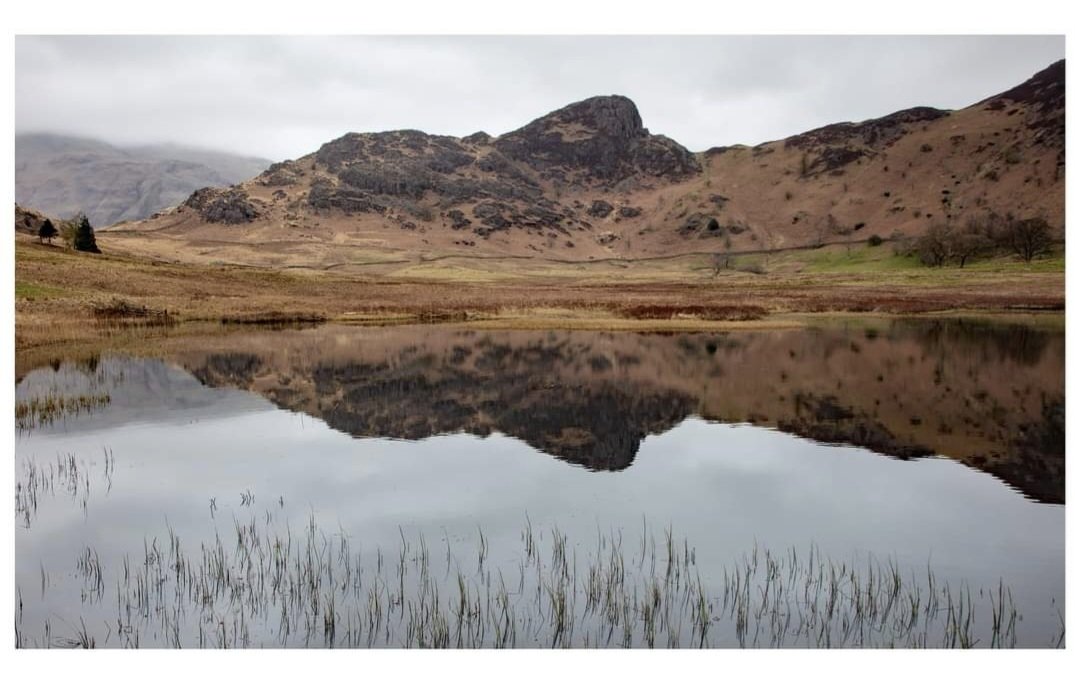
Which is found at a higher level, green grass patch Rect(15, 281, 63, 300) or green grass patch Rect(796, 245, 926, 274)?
green grass patch Rect(796, 245, 926, 274)

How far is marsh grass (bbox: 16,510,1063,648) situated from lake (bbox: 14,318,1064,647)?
0.16ft

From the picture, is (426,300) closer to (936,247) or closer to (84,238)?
(84,238)

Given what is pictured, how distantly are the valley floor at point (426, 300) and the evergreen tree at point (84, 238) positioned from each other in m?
11.3

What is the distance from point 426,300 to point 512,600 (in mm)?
70165

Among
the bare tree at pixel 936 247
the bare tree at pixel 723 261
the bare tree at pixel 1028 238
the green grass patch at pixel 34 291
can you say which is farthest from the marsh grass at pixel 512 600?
the bare tree at pixel 723 261

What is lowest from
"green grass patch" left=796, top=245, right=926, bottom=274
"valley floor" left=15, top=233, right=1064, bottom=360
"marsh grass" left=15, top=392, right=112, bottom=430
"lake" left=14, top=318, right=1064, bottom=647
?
"lake" left=14, top=318, right=1064, bottom=647

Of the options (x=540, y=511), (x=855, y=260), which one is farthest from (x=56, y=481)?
(x=855, y=260)

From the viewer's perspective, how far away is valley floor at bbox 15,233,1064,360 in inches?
2304

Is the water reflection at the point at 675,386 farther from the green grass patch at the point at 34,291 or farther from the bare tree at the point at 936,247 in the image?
the bare tree at the point at 936,247

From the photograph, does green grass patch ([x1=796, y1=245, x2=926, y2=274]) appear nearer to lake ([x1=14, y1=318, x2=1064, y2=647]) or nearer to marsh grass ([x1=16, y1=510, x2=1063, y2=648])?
lake ([x1=14, y1=318, x2=1064, y2=647])

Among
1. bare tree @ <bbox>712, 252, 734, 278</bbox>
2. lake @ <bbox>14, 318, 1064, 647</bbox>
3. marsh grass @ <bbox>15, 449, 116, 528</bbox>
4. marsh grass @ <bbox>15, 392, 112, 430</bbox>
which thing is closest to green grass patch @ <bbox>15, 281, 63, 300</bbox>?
lake @ <bbox>14, 318, 1064, 647</bbox>

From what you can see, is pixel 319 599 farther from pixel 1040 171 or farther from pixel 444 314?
pixel 1040 171

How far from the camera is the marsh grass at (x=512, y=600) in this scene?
1014 centimetres

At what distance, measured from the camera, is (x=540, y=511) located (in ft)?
50.7
